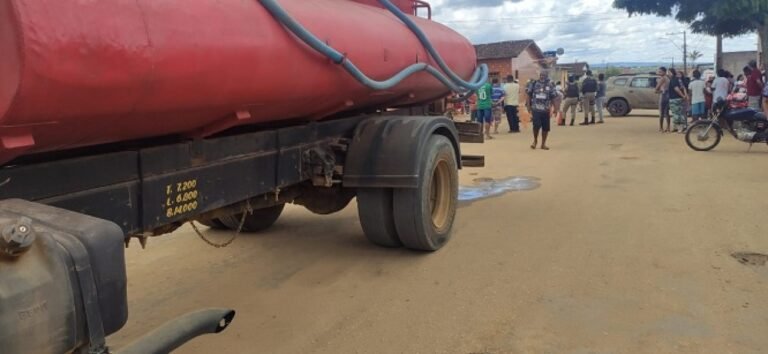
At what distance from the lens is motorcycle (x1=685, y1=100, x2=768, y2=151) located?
38.2 ft

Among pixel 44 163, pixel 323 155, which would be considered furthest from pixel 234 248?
pixel 44 163

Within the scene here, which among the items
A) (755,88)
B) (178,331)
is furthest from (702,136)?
(178,331)

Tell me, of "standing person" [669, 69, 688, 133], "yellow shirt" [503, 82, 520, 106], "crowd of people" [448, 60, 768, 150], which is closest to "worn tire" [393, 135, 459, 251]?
"crowd of people" [448, 60, 768, 150]

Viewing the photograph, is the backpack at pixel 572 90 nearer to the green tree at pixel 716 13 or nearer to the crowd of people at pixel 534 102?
the crowd of people at pixel 534 102

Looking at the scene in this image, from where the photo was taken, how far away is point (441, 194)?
6008 millimetres

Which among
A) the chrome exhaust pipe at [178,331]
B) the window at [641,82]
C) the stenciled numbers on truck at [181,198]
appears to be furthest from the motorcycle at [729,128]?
the chrome exhaust pipe at [178,331]

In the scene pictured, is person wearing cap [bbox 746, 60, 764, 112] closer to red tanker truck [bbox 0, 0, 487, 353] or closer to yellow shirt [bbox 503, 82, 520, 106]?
yellow shirt [bbox 503, 82, 520, 106]

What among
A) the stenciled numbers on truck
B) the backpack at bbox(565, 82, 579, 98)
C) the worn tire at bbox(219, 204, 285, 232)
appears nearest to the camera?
the stenciled numbers on truck

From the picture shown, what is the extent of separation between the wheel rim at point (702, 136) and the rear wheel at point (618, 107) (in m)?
12.4

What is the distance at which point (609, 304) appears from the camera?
4.29 metres

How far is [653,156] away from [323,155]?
8.85 meters

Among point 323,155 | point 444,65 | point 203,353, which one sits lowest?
point 203,353

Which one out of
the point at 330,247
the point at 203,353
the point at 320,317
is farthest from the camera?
the point at 330,247

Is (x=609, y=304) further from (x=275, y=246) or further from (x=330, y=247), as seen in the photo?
(x=275, y=246)
